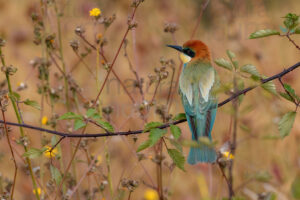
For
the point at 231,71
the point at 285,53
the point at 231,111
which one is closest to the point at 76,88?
the point at 231,71

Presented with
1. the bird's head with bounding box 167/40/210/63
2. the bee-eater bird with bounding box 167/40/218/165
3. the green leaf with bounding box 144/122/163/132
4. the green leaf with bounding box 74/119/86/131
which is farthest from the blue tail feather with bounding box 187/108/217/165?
the green leaf with bounding box 74/119/86/131

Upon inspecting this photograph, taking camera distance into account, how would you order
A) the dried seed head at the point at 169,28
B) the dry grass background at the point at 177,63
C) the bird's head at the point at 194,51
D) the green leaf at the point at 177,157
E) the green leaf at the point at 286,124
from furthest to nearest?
the dry grass background at the point at 177,63, the bird's head at the point at 194,51, the dried seed head at the point at 169,28, the green leaf at the point at 177,157, the green leaf at the point at 286,124

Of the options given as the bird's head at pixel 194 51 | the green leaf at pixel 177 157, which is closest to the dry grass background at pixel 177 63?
the bird's head at pixel 194 51

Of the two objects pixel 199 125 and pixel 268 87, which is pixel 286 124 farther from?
Result: pixel 199 125

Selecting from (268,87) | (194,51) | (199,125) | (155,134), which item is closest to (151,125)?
(155,134)

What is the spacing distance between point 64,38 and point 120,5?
1115 millimetres

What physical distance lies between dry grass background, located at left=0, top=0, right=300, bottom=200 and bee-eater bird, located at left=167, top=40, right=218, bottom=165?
0.94 feet

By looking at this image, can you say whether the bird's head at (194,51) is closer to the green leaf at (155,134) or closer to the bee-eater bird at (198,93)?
the bee-eater bird at (198,93)

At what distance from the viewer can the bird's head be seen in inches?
84.7

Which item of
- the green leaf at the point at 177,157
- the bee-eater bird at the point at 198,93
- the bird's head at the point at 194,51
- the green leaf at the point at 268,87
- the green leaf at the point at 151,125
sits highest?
the bird's head at the point at 194,51

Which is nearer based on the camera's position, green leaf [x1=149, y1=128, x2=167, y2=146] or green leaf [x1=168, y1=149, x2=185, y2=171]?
green leaf [x1=149, y1=128, x2=167, y2=146]

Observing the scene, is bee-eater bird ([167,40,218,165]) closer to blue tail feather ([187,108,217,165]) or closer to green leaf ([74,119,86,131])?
blue tail feather ([187,108,217,165])

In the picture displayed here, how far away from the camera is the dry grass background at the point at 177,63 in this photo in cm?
294

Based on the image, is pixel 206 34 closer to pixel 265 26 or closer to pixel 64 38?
pixel 265 26
